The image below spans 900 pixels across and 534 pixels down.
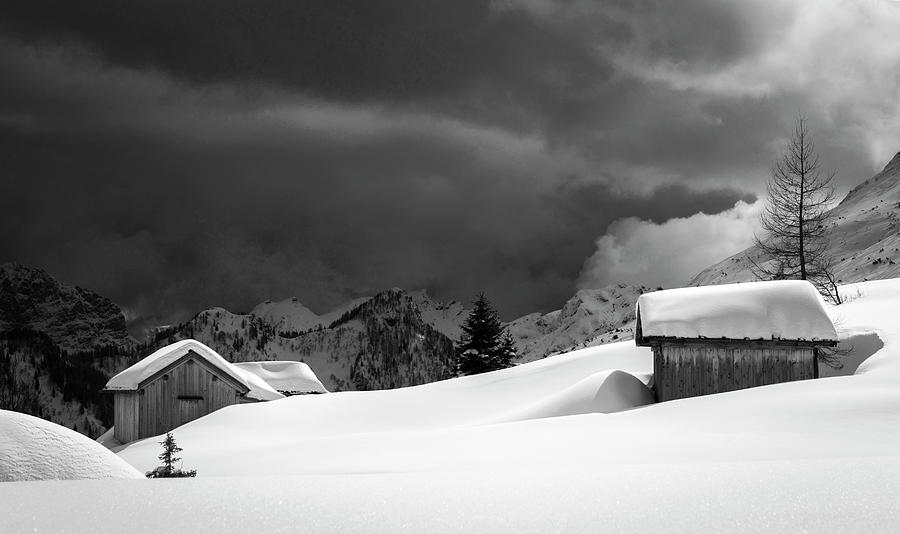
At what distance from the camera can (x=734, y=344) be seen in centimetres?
1967

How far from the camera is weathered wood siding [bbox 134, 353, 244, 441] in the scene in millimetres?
28906

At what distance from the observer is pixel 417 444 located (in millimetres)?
13555

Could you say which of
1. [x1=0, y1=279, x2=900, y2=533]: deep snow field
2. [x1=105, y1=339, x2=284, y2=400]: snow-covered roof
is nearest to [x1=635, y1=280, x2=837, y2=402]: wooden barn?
[x1=0, y1=279, x2=900, y2=533]: deep snow field

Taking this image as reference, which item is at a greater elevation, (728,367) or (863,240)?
(863,240)

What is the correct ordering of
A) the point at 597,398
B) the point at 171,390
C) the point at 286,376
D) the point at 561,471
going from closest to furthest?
the point at 561,471, the point at 597,398, the point at 171,390, the point at 286,376

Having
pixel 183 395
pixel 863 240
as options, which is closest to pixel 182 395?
pixel 183 395

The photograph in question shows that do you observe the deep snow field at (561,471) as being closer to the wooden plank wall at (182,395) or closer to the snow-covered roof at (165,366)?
the wooden plank wall at (182,395)

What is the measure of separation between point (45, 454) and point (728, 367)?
58.2 ft

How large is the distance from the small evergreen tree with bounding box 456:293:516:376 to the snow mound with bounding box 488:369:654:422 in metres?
25.0

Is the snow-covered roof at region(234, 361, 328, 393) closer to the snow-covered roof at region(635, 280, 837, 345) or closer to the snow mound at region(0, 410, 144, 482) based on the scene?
the snow-covered roof at region(635, 280, 837, 345)

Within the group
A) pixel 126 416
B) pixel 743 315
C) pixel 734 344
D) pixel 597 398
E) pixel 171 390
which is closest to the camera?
pixel 597 398

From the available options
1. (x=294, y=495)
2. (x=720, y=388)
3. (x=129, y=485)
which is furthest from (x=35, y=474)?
(x=720, y=388)

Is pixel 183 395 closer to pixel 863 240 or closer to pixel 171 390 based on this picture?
pixel 171 390

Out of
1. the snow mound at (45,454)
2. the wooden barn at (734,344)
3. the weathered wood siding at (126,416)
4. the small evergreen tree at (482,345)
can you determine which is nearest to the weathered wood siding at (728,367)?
the wooden barn at (734,344)
